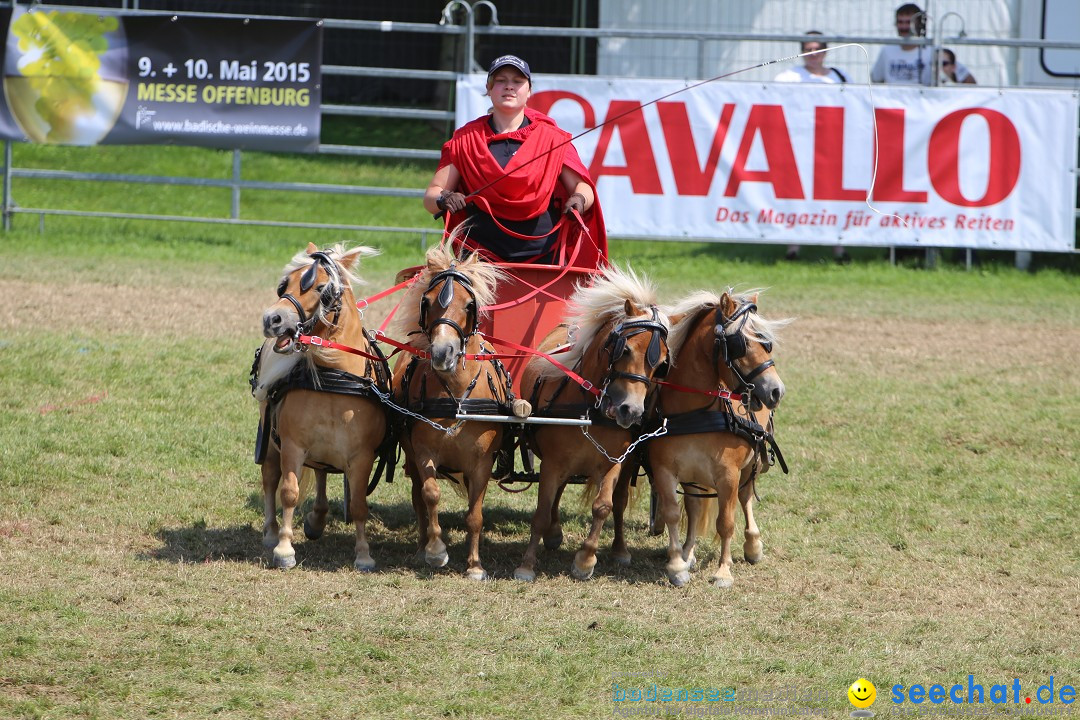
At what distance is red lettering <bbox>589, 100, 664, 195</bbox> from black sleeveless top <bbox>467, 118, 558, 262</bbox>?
606cm

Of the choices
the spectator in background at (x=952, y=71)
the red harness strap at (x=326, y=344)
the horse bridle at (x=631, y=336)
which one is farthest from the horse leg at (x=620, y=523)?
the spectator in background at (x=952, y=71)

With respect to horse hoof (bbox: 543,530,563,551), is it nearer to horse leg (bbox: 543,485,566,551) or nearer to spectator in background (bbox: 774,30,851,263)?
horse leg (bbox: 543,485,566,551)

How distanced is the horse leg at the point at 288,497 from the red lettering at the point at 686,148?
7776 millimetres

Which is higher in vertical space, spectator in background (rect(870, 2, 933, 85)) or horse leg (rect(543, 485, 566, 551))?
spectator in background (rect(870, 2, 933, 85))

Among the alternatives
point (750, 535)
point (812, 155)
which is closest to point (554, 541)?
point (750, 535)

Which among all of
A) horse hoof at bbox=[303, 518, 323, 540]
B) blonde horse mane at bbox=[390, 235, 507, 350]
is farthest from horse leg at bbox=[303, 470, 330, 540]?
blonde horse mane at bbox=[390, 235, 507, 350]

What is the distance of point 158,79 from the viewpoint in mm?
13219

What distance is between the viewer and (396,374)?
6.41 metres

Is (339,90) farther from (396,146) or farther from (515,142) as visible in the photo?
(515,142)

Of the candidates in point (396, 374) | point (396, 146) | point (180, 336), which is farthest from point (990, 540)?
point (396, 146)

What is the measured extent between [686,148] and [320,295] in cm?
781

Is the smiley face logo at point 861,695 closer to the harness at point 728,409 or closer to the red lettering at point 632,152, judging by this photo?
the harness at point 728,409

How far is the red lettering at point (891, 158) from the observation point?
42.3ft

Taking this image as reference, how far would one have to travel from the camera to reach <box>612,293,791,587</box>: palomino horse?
573 centimetres
